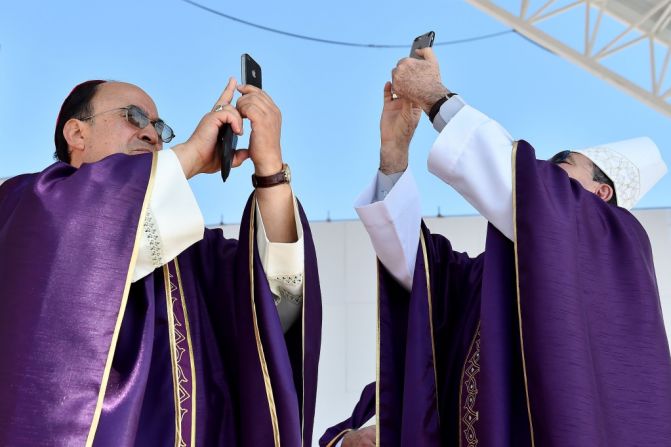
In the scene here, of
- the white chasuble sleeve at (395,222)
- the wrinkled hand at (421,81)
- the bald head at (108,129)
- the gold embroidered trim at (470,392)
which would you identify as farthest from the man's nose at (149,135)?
the gold embroidered trim at (470,392)

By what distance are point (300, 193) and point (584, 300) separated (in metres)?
7.61

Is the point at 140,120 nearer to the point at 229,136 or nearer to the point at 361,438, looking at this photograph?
the point at 229,136

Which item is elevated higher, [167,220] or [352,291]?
[352,291]

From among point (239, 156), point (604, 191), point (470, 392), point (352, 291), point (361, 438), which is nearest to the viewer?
point (470, 392)

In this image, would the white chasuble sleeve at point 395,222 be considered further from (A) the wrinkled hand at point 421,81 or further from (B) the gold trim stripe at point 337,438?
(B) the gold trim stripe at point 337,438

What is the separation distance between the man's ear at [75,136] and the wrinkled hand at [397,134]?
0.91 m

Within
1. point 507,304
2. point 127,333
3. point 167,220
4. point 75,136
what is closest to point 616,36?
point 507,304

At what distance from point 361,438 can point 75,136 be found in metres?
1.79

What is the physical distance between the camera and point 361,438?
385 cm

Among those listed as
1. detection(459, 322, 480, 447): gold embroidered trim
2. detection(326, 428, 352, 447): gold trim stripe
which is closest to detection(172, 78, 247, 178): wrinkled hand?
detection(459, 322, 480, 447): gold embroidered trim

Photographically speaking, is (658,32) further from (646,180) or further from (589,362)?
(589,362)

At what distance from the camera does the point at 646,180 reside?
3141 millimetres

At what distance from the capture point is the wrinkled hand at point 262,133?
2.61 metres

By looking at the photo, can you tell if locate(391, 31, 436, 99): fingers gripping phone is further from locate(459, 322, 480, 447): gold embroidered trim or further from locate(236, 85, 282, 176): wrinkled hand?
locate(459, 322, 480, 447): gold embroidered trim
